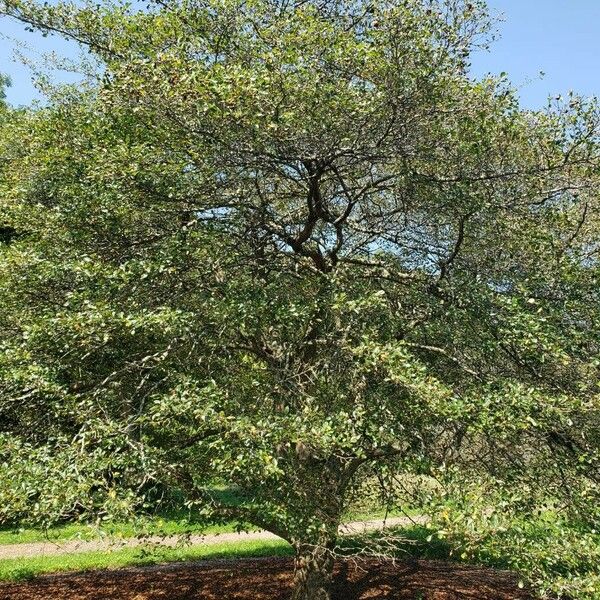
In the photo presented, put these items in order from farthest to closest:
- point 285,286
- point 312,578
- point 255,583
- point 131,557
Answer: point 131,557 → point 255,583 → point 312,578 → point 285,286

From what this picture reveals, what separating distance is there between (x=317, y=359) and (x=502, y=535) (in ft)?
8.52

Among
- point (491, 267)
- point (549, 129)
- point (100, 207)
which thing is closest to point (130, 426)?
point (100, 207)

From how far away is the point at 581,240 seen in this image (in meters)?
6.63

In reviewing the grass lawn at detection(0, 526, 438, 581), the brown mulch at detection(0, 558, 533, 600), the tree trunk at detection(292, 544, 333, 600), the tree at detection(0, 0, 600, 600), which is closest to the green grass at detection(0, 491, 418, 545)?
the tree at detection(0, 0, 600, 600)

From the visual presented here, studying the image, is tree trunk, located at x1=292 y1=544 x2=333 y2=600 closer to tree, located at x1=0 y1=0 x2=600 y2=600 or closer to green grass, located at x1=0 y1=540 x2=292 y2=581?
tree, located at x1=0 y1=0 x2=600 y2=600

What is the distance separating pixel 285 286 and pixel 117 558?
25.7 ft

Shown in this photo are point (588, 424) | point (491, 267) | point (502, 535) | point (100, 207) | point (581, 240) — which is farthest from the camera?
point (581, 240)

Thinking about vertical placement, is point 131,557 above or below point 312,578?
below

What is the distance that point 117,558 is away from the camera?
11.1 m

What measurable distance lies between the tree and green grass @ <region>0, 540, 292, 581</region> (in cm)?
522

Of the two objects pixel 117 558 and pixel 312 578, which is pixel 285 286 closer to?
pixel 312 578

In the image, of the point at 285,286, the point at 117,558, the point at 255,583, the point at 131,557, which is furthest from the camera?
the point at 131,557

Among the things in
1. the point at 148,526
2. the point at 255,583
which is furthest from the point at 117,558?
the point at 148,526

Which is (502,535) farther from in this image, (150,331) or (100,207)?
(100,207)
